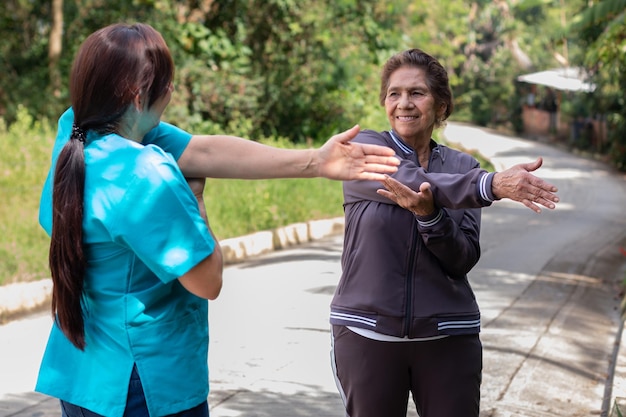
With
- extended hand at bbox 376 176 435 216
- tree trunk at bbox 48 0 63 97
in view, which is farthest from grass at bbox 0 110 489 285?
extended hand at bbox 376 176 435 216

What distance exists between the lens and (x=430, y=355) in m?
3.17

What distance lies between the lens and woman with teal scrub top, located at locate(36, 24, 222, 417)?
229cm

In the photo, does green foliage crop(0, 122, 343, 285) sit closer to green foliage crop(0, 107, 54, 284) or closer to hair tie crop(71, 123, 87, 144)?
green foliage crop(0, 107, 54, 284)

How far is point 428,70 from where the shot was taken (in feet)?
11.1

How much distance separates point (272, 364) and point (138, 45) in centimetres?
466

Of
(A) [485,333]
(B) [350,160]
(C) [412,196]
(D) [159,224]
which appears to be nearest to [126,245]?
(D) [159,224]

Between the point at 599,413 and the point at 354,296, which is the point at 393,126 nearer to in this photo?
the point at 354,296

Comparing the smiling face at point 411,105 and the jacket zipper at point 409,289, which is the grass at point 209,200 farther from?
the jacket zipper at point 409,289

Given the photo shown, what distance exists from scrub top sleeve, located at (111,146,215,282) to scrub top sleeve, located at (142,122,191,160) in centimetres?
30

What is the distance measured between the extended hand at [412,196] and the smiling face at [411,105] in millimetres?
360

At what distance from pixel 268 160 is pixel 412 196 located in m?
0.57

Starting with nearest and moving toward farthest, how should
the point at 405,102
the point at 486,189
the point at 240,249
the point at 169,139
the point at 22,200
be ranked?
the point at 169,139, the point at 486,189, the point at 405,102, the point at 240,249, the point at 22,200

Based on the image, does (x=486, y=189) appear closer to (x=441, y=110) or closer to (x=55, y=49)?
(x=441, y=110)

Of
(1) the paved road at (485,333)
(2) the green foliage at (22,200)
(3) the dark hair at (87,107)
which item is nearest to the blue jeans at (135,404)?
(3) the dark hair at (87,107)
